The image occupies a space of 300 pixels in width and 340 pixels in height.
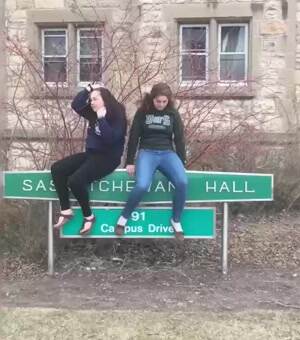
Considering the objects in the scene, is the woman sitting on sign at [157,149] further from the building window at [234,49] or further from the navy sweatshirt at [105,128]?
the building window at [234,49]

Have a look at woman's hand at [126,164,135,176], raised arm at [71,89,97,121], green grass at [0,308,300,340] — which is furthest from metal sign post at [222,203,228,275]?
raised arm at [71,89,97,121]

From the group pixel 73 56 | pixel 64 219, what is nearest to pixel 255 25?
pixel 73 56

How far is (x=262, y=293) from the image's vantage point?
5.23m

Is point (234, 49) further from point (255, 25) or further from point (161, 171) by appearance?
point (161, 171)

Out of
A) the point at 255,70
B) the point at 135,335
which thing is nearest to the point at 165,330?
the point at 135,335

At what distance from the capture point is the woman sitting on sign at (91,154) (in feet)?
17.5

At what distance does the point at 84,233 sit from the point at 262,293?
164 cm

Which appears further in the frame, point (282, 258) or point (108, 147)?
point (282, 258)

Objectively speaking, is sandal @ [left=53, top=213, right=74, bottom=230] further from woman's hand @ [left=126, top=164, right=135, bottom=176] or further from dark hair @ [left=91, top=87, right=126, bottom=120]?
dark hair @ [left=91, top=87, right=126, bottom=120]

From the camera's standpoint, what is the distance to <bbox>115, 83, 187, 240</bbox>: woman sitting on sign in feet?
17.9

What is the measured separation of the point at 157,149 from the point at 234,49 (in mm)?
7184

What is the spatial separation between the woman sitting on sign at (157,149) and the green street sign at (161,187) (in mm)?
159

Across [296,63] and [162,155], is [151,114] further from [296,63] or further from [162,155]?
[296,63]

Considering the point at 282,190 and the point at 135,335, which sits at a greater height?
the point at 282,190
